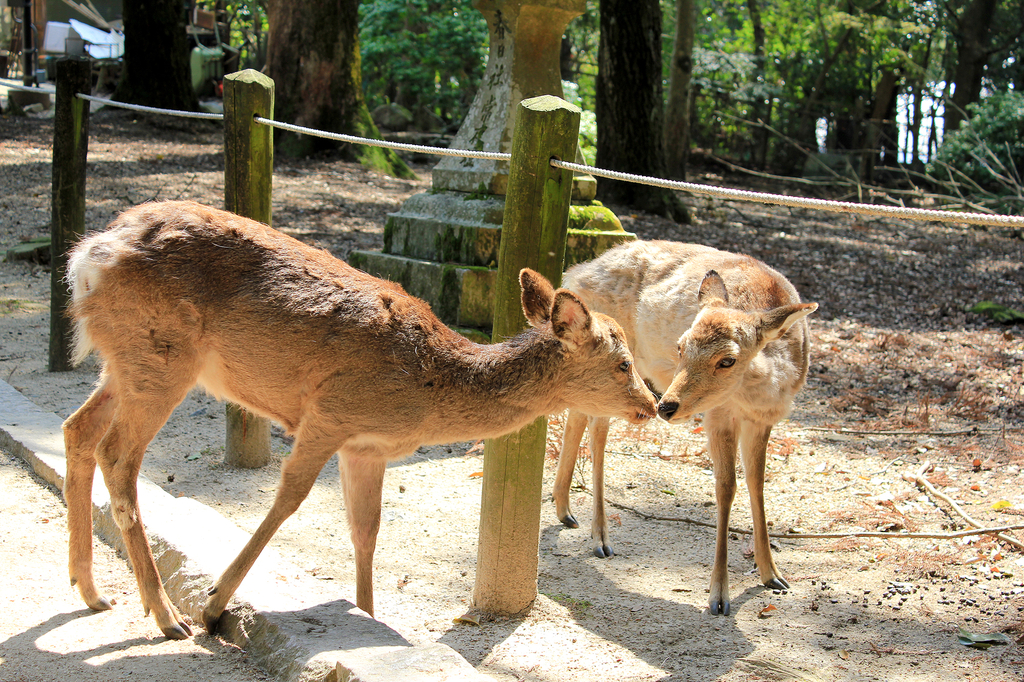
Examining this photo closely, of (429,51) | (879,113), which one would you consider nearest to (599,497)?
(429,51)

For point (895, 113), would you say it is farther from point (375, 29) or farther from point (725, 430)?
point (725, 430)

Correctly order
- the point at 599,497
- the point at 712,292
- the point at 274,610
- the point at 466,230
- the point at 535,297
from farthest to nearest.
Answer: the point at 466,230 → the point at 599,497 → the point at 712,292 → the point at 535,297 → the point at 274,610

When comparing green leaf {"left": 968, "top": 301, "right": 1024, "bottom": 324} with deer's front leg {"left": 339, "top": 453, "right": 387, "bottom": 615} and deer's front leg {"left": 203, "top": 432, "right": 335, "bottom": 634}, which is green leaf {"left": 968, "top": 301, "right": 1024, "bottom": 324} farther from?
deer's front leg {"left": 203, "top": 432, "right": 335, "bottom": 634}

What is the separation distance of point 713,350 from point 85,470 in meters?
3.05

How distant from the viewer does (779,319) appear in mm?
4457

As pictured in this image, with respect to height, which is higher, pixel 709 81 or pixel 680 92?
pixel 709 81

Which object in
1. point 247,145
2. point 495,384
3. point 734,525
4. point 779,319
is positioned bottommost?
point 734,525

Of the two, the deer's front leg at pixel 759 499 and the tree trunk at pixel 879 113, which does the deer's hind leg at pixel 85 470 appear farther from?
the tree trunk at pixel 879 113

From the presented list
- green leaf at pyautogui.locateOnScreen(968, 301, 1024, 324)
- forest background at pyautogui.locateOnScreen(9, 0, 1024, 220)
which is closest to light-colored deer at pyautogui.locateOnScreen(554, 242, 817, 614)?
green leaf at pyautogui.locateOnScreen(968, 301, 1024, 324)

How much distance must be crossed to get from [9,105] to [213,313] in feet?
52.6

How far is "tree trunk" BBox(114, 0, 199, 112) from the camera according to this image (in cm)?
1474

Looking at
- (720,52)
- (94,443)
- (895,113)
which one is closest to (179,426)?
(94,443)

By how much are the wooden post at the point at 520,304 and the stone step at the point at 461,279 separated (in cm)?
271

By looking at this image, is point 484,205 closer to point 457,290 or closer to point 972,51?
point 457,290
